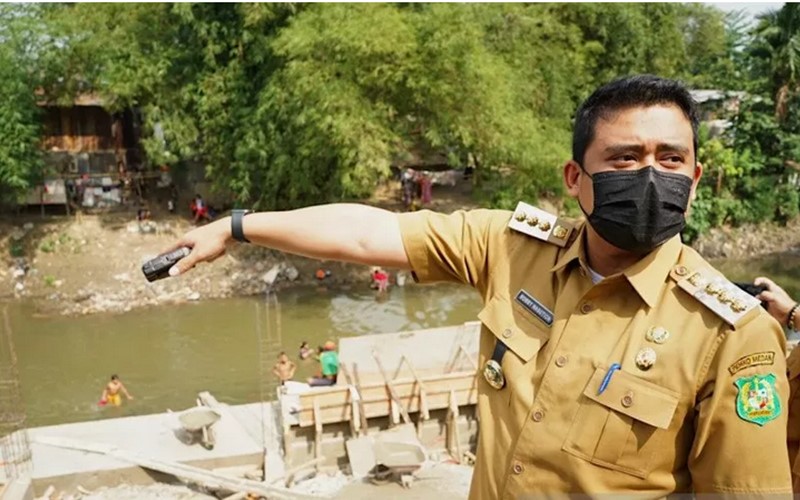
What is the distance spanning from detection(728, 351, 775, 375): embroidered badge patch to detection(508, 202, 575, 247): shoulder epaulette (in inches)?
18.0

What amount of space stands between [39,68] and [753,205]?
59.1 feet

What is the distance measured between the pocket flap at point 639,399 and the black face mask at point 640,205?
28 centimetres

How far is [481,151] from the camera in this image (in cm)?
1530

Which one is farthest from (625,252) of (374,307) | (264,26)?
(264,26)

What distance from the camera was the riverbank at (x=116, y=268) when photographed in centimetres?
1486

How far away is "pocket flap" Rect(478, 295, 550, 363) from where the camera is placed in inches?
58.5

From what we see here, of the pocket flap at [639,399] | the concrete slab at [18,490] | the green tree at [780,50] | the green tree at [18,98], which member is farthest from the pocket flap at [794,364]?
the green tree at [780,50]

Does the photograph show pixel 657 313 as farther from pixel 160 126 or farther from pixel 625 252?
pixel 160 126

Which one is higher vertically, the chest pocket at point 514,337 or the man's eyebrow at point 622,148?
the man's eyebrow at point 622,148

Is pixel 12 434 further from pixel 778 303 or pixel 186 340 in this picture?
pixel 778 303

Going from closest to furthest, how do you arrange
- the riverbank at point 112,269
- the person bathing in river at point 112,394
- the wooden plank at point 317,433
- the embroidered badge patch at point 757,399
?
the embroidered badge patch at point 757,399 → the wooden plank at point 317,433 → the person bathing in river at point 112,394 → the riverbank at point 112,269

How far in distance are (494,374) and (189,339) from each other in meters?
12.4

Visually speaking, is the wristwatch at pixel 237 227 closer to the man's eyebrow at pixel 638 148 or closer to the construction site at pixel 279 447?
the man's eyebrow at pixel 638 148

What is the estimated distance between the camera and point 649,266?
1419mm
